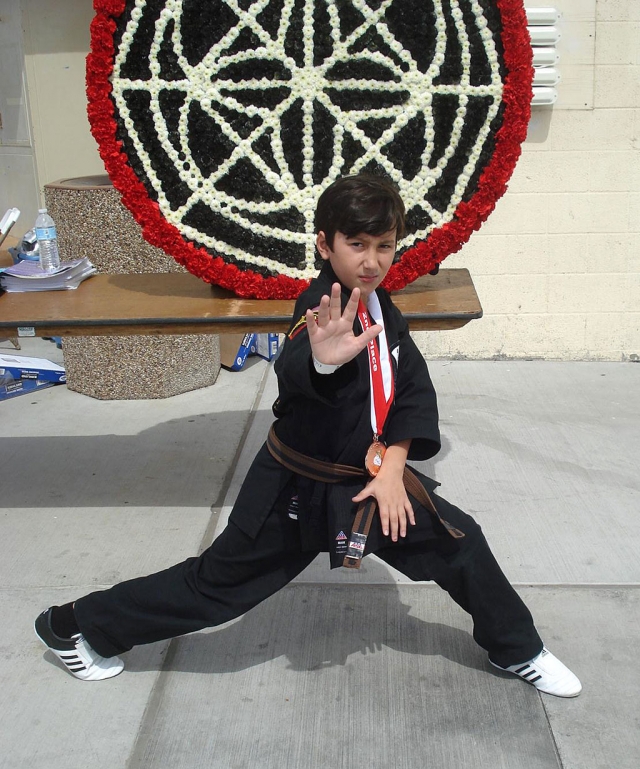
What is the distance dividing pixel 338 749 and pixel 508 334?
3.73 m

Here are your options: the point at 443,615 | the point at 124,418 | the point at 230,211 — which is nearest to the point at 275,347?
the point at 124,418

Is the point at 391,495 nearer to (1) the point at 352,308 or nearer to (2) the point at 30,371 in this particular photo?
(1) the point at 352,308

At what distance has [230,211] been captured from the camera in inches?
149

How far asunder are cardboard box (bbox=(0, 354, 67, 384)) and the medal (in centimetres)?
359

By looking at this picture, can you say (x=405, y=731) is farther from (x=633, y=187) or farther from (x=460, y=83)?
(x=633, y=187)

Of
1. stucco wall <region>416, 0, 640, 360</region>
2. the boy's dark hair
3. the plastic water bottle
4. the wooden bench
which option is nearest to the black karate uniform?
the boy's dark hair

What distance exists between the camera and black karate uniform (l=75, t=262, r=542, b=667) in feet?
7.97

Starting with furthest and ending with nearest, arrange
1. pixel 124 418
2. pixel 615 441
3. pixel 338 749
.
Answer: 1. pixel 124 418
2. pixel 615 441
3. pixel 338 749

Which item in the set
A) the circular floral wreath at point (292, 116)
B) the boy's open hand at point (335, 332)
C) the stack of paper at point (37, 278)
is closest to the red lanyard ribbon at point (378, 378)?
the boy's open hand at point (335, 332)

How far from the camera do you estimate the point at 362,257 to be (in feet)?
7.80

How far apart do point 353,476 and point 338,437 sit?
0.11 m

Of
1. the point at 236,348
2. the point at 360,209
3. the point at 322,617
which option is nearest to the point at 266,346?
the point at 236,348

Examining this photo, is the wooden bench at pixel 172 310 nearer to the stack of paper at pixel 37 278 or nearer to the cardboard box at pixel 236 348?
the stack of paper at pixel 37 278

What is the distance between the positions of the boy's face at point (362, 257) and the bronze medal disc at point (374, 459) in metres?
0.40
